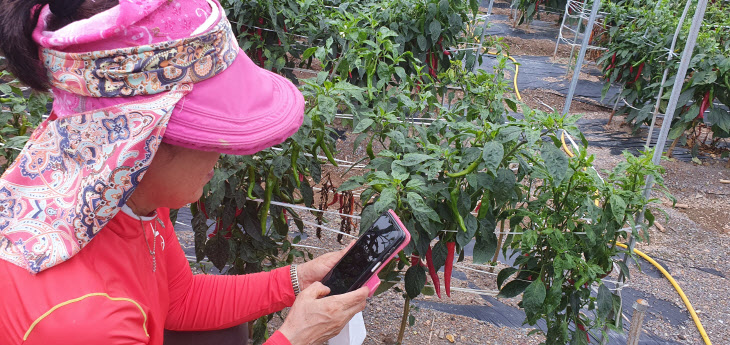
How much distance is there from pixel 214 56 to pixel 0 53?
354 millimetres

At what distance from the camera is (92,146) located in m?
0.95

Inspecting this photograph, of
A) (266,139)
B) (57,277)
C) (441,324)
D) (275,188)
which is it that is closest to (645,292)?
(441,324)

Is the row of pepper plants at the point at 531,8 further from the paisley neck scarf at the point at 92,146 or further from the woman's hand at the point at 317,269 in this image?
the paisley neck scarf at the point at 92,146

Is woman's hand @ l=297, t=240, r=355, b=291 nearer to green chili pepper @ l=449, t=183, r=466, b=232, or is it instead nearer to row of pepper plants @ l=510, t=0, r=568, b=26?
green chili pepper @ l=449, t=183, r=466, b=232

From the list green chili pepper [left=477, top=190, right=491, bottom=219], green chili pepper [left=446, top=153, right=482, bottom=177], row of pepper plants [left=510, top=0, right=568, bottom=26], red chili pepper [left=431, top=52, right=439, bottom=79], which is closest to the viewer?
green chili pepper [left=446, top=153, right=482, bottom=177]

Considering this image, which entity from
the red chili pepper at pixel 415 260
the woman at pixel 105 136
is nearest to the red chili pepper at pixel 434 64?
the red chili pepper at pixel 415 260

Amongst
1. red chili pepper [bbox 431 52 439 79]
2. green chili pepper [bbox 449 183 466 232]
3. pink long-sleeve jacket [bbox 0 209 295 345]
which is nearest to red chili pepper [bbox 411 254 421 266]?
green chili pepper [bbox 449 183 466 232]

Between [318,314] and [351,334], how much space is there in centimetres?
42

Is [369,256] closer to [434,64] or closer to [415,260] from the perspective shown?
[415,260]

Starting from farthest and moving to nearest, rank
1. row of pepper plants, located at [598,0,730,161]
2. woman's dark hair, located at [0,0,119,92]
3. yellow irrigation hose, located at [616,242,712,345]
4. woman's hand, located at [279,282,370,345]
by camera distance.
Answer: row of pepper plants, located at [598,0,730,161] → yellow irrigation hose, located at [616,242,712,345] → woman's hand, located at [279,282,370,345] → woman's dark hair, located at [0,0,119,92]

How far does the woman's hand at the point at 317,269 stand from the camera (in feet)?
5.25

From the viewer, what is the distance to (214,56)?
991mm

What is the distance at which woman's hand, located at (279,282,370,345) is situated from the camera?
1.29 meters

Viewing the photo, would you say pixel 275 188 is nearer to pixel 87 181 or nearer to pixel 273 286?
pixel 273 286
